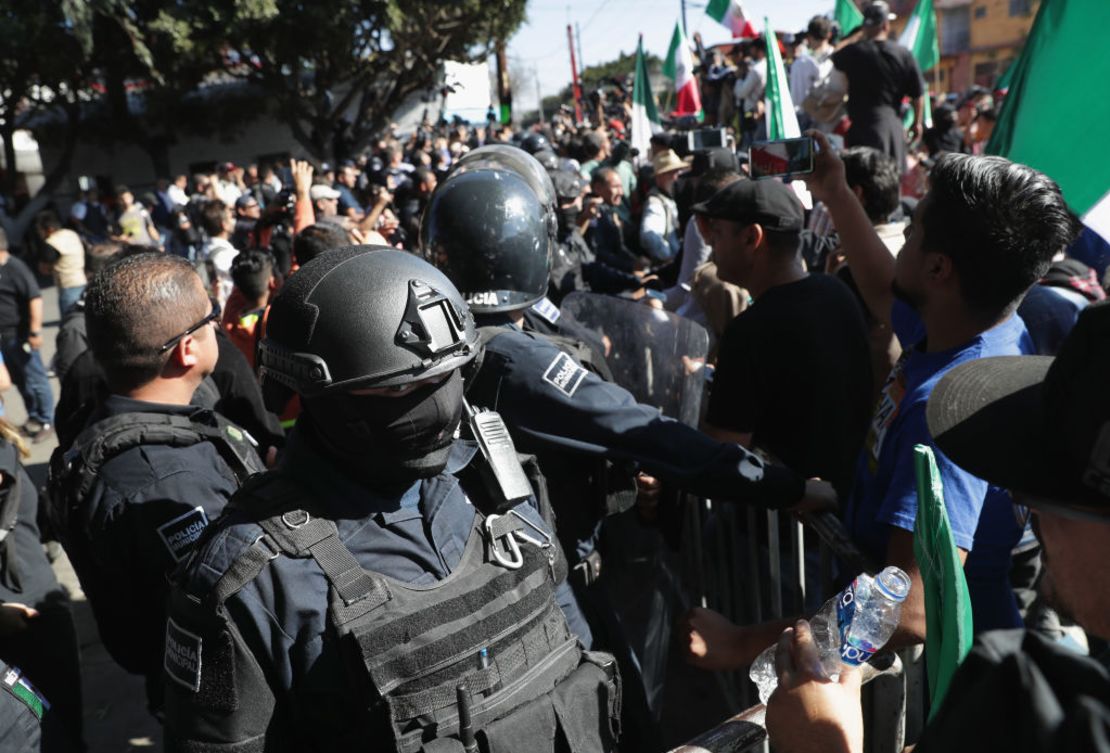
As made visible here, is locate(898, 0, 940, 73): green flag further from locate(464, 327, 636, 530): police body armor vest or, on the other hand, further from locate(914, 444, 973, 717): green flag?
locate(914, 444, 973, 717): green flag

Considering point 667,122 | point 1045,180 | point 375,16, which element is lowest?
point 667,122

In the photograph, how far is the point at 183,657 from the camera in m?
1.47

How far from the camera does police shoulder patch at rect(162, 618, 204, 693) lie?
144 cm

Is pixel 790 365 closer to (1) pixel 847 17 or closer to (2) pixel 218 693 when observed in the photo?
(2) pixel 218 693

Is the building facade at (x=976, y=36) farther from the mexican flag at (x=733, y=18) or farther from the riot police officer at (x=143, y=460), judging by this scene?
the riot police officer at (x=143, y=460)

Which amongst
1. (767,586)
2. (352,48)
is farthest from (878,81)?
(352,48)

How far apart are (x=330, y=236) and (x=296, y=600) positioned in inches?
127

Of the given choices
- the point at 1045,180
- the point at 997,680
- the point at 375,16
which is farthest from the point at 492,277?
the point at 375,16

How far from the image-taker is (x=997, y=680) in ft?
2.75

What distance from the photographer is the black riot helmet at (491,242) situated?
2656 mm

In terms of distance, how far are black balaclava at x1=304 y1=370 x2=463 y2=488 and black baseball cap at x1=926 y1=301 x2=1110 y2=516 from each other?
0.88 meters

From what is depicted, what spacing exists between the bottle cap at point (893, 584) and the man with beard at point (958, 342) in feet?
1.22

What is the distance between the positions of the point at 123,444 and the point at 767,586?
2022 mm

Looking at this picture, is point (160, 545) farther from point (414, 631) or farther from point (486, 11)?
point (486, 11)
